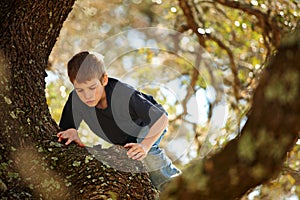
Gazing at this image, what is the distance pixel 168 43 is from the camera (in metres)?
7.32

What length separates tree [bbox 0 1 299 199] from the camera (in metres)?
1.63

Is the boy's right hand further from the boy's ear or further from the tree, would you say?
the boy's ear

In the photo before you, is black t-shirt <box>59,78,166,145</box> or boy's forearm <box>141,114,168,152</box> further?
black t-shirt <box>59,78,166,145</box>

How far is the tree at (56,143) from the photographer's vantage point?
1634 millimetres

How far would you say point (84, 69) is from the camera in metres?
A: 3.41

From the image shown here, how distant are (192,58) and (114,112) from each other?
10.9ft

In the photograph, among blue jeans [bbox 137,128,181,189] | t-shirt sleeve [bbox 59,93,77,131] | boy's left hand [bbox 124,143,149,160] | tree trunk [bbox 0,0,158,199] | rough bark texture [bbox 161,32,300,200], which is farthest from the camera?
t-shirt sleeve [bbox 59,93,77,131]

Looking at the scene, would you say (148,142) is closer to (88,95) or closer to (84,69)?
(88,95)

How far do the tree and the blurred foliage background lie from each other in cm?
196

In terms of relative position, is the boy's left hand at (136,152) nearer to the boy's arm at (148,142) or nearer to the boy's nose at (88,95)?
the boy's arm at (148,142)

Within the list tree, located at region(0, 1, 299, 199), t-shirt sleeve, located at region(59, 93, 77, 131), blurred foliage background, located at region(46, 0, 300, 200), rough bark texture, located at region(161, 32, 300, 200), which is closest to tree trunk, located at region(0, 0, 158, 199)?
tree, located at region(0, 1, 299, 199)

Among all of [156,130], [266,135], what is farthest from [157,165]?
[266,135]

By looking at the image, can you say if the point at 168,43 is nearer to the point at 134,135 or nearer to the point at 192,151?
the point at 192,151

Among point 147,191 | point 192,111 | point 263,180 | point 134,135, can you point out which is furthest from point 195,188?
point 192,111
